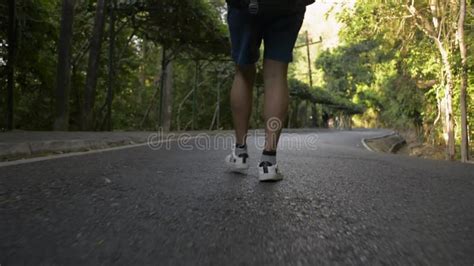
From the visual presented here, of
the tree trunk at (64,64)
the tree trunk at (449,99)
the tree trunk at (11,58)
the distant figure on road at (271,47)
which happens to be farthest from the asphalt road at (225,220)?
the tree trunk at (449,99)

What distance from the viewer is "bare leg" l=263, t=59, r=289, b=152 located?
3144 mm

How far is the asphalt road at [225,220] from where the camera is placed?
1.45 meters

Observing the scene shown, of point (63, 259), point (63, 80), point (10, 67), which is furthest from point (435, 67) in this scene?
point (63, 259)

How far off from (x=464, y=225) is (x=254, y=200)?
939 millimetres

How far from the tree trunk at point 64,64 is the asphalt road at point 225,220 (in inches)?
266

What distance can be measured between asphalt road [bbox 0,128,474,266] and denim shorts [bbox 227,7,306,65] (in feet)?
2.79

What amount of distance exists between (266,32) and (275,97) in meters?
0.45

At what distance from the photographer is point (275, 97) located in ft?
10.5

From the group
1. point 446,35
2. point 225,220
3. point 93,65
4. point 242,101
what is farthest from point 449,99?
point 225,220

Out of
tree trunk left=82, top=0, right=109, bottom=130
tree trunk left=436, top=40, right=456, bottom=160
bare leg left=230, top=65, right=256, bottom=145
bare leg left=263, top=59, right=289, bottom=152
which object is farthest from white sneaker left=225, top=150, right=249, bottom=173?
tree trunk left=436, top=40, right=456, bottom=160

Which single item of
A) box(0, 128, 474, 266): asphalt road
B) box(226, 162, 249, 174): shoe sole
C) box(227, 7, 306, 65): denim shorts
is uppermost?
box(227, 7, 306, 65): denim shorts

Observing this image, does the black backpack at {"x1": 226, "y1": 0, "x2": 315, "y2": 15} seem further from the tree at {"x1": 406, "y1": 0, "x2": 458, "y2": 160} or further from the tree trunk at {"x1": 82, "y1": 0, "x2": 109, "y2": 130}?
the tree at {"x1": 406, "y1": 0, "x2": 458, "y2": 160}

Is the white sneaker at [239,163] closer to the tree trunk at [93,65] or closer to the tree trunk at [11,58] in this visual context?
the tree trunk at [11,58]

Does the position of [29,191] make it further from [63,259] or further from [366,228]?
[366,228]
